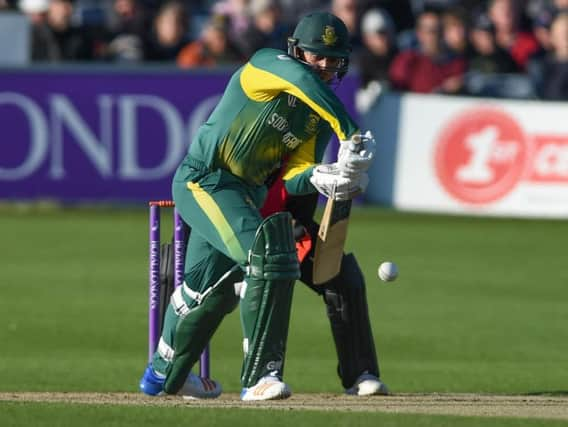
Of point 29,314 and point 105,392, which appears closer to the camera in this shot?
point 105,392

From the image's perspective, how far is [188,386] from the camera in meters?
8.08

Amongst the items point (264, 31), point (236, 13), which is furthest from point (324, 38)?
point (236, 13)

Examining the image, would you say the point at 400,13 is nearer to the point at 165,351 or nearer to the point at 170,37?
the point at 170,37

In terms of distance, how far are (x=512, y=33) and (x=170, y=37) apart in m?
4.41

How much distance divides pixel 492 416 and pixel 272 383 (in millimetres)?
1065

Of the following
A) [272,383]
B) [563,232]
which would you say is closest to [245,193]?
[272,383]

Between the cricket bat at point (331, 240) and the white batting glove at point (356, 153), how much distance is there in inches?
10.8

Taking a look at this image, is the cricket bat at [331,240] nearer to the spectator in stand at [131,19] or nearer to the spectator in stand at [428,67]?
the spectator in stand at [428,67]

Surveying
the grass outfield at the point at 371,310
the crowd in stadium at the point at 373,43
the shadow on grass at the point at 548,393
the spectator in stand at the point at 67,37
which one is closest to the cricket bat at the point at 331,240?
the grass outfield at the point at 371,310

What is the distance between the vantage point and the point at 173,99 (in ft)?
55.6

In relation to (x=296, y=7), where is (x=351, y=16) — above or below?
above

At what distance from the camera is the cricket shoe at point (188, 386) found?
8016 mm

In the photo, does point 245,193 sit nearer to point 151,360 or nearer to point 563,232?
point 151,360

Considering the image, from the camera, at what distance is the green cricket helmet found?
7441mm
